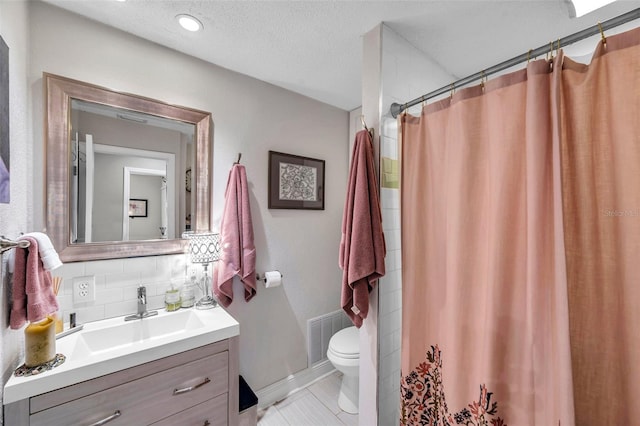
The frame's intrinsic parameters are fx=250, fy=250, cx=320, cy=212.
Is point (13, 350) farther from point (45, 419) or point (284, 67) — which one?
point (284, 67)

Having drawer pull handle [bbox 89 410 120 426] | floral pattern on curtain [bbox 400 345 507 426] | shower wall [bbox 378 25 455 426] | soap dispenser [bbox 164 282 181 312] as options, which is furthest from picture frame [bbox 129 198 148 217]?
floral pattern on curtain [bbox 400 345 507 426]

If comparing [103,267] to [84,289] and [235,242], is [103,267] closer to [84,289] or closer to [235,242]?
[84,289]

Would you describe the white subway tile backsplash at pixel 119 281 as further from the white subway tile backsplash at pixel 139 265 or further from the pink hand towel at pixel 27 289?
the pink hand towel at pixel 27 289

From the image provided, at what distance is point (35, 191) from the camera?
1185 millimetres

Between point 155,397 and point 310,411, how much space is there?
3.94 feet

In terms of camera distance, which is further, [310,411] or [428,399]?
[310,411]

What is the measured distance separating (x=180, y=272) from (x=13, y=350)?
707 mm

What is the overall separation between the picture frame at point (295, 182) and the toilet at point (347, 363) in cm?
110

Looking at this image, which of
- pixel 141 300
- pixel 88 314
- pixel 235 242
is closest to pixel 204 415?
pixel 141 300

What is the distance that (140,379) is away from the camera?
106cm

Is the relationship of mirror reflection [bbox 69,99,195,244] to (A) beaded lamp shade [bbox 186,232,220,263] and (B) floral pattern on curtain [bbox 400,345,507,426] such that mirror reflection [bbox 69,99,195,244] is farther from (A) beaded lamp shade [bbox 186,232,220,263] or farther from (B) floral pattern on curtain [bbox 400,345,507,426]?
(B) floral pattern on curtain [bbox 400,345,507,426]

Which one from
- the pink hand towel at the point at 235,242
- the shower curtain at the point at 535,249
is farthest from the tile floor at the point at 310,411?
the pink hand towel at the point at 235,242

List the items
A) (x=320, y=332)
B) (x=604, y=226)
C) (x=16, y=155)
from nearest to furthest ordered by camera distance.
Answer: (x=604, y=226) < (x=16, y=155) < (x=320, y=332)

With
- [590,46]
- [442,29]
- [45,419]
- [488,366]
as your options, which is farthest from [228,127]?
[590,46]
